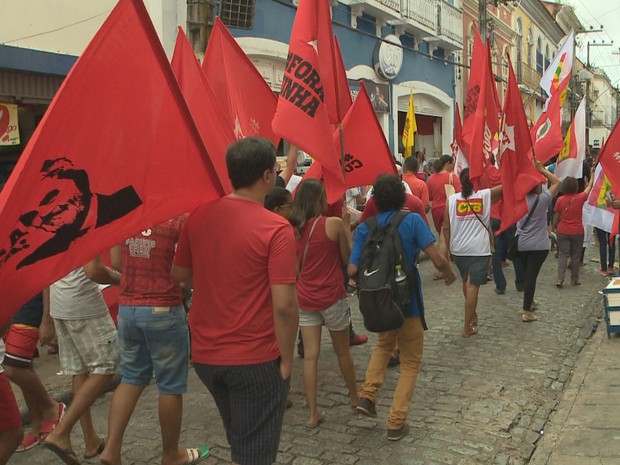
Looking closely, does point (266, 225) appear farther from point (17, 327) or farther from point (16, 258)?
point (17, 327)

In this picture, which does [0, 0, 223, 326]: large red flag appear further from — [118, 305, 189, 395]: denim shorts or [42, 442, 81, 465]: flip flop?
[42, 442, 81, 465]: flip flop

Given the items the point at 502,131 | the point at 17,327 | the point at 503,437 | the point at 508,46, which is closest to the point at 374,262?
the point at 503,437

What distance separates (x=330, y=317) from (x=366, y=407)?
70 cm

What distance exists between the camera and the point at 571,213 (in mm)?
10133

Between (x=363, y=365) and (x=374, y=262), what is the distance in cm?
191

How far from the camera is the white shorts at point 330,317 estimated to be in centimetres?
475

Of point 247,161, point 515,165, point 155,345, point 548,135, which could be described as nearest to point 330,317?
point 155,345

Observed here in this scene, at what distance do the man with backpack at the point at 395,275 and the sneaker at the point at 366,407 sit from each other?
295 millimetres

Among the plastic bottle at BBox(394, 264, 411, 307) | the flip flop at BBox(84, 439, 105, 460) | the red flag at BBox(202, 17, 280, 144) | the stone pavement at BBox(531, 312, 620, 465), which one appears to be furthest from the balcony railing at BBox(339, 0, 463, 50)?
the flip flop at BBox(84, 439, 105, 460)

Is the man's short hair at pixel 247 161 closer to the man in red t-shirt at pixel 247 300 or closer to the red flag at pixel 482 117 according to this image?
the man in red t-shirt at pixel 247 300

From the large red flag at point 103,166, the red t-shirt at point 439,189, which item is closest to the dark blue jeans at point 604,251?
the red t-shirt at point 439,189

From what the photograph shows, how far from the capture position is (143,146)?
292cm

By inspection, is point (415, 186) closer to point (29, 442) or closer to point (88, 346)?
point (88, 346)

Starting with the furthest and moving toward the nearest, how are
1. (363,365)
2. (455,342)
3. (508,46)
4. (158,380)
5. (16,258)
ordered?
1. (508,46)
2. (455,342)
3. (363,365)
4. (158,380)
5. (16,258)
